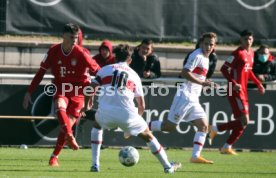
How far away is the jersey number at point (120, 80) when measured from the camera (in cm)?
1316

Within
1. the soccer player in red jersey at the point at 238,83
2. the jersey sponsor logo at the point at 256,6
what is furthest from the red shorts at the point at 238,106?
the jersey sponsor logo at the point at 256,6

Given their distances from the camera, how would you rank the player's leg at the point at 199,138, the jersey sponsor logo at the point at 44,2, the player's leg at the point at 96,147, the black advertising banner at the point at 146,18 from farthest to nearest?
the black advertising banner at the point at 146,18 < the jersey sponsor logo at the point at 44,2 < the player's leg at the point at 199,138 < the player's leg at the point at 96,147

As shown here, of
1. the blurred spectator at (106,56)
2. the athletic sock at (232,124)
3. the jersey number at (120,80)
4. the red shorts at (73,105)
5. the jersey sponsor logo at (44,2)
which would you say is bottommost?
the athletic sock at (232,124)

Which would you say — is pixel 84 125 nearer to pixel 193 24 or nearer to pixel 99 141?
pixel 193 24

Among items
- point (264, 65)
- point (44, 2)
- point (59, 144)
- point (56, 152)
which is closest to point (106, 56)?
point (44, 2)

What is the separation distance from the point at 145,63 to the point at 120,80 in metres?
6.22

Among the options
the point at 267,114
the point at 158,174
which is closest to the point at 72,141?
the point at 158,174

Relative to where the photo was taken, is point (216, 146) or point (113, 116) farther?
point (216, 146)

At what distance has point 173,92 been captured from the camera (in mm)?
19516

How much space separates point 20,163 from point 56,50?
1846 mm

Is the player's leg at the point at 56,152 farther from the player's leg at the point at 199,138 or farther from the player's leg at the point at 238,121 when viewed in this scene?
the player's leg at the point at 238,121

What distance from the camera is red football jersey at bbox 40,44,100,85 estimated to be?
14.9m

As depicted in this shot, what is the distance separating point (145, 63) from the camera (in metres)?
19.4

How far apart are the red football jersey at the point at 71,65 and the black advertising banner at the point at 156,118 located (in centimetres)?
424
